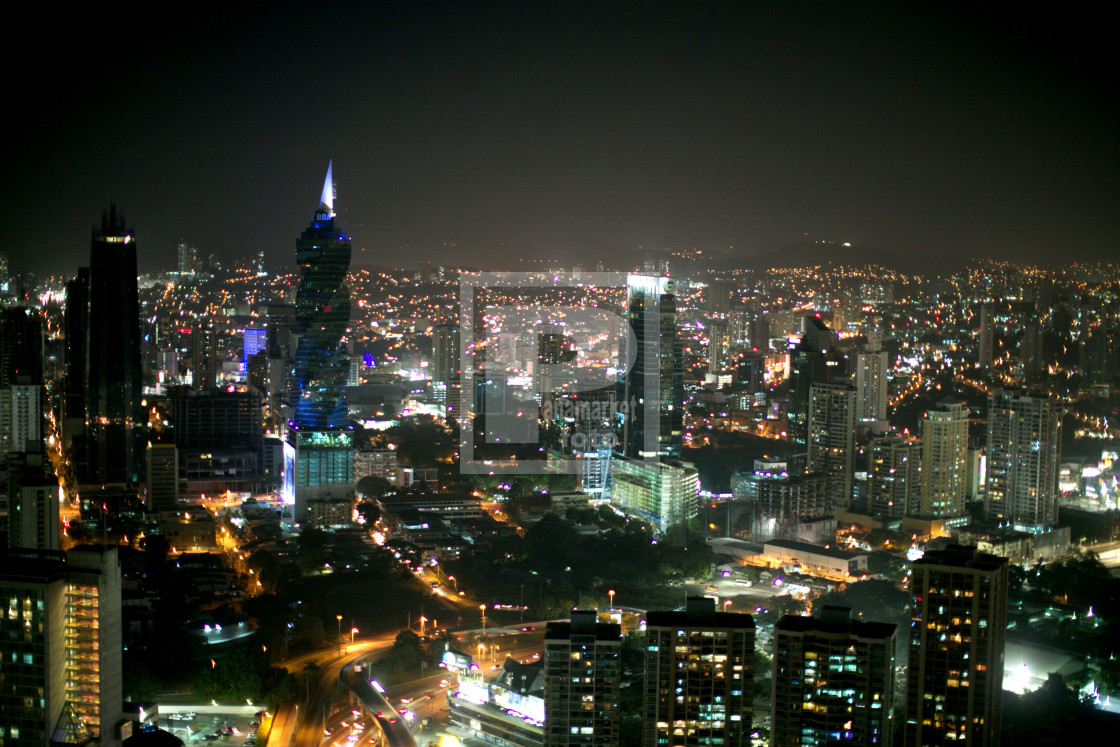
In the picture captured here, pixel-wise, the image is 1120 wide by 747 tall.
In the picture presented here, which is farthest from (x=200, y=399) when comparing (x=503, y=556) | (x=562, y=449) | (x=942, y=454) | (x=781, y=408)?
(x=942, y=454)

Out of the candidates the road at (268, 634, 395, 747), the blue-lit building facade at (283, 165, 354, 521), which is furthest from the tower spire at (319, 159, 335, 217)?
the road at (268, 634, 395, 747)

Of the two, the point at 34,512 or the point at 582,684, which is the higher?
the point at 34,512

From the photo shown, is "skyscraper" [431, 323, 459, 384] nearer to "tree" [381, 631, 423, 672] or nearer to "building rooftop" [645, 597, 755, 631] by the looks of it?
"tree" [381, 631, 423, 672]

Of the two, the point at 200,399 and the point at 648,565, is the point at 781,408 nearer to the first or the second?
the point at 648,565

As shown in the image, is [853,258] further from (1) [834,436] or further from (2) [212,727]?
(2) [212,727]

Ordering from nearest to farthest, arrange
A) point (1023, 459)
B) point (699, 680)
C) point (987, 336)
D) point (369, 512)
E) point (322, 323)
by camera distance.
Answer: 1. point (699, 680)
2. point (1023, 459)
3. point (369, 512)
4. point (322, 323)
5. point (987, 336)

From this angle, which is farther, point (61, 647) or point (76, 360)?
point (76, 360)

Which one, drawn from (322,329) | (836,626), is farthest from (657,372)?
(836,626)
